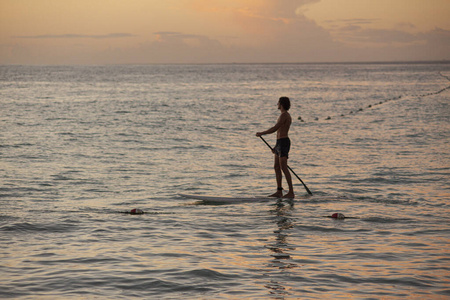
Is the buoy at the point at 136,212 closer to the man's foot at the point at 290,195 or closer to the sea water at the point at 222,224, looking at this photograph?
the sea water at the point at 222,224

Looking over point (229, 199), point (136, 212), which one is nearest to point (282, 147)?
point (229, 199)

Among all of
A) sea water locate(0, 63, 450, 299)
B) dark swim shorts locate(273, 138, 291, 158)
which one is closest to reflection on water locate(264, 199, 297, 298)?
sea water locate(0, 63, 450, 299)

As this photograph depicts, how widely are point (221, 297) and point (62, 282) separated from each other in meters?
2.36

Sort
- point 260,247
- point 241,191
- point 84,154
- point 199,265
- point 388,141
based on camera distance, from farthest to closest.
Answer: point 388,141
point 84,154
point 241,191
point 260,247
point 199,265

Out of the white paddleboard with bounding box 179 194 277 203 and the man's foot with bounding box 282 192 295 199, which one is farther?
the man's foot with bounding box 282 192 295 199

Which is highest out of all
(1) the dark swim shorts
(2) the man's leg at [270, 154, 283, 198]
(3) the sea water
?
(1) the dark swim shorts

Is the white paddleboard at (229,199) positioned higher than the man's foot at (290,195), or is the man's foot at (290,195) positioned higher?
the man's foot at (290,195)

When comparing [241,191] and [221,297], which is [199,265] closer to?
[221,297]

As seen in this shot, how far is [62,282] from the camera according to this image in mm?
8156

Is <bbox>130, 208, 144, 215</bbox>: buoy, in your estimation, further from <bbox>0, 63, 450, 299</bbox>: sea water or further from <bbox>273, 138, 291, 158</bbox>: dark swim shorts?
<bbox>273, 138, 291, 158</bbox>: dark swim shorts

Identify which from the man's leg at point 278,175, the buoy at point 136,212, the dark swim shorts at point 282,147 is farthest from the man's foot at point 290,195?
the buoy at point 136,212

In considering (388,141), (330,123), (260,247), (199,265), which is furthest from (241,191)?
(330,123)

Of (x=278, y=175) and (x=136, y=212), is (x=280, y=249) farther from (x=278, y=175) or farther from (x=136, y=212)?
(x=278, y=175)

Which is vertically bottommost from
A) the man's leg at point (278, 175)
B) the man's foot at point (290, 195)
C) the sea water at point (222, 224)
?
the sea water at point (222, 224)
